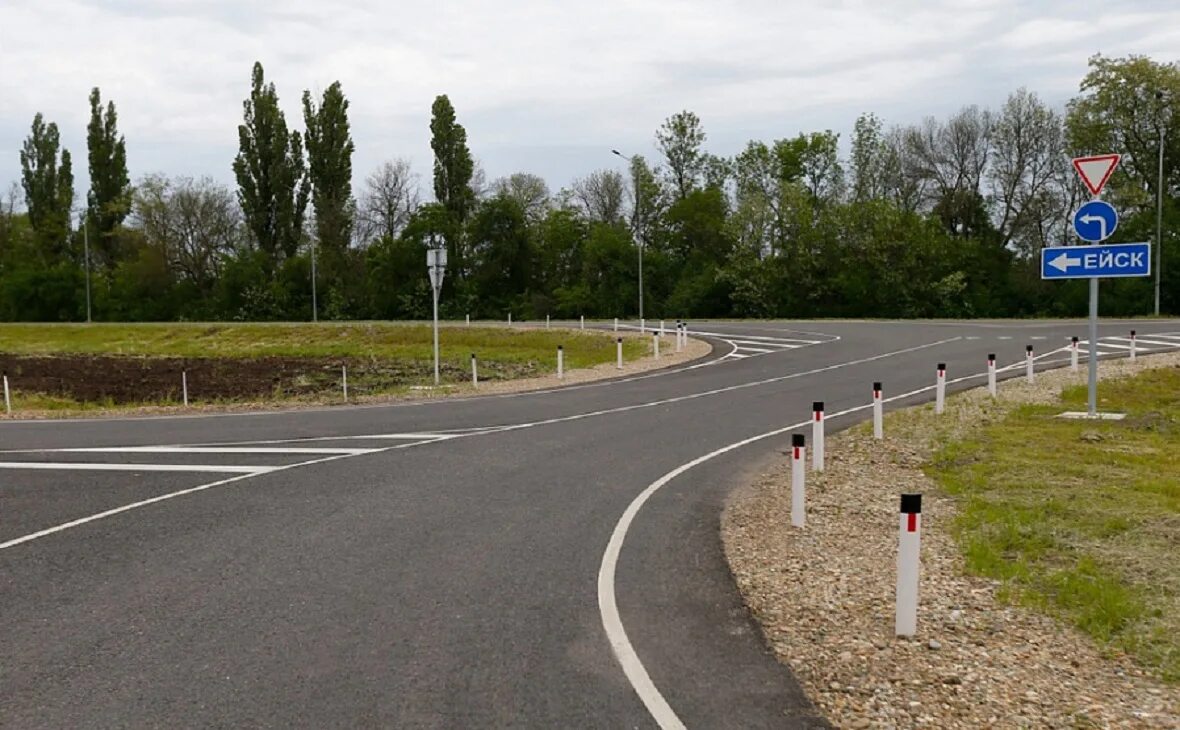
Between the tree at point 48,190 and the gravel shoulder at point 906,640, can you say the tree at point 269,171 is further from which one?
the gravel shoulder at point 906,640

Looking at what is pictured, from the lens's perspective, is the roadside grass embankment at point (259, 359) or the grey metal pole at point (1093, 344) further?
the roadside grass embankment at point (259, 359)

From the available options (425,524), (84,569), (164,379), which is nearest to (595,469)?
(425,524)

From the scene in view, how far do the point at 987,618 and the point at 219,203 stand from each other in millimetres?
86844

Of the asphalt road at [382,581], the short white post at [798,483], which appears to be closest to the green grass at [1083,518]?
the short white post at [798,483]

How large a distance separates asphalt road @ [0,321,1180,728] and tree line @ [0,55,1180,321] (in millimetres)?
47697

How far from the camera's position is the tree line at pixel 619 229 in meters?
57.2

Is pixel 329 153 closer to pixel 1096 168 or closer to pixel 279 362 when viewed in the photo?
pixel 279 362

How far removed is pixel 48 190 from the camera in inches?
3305

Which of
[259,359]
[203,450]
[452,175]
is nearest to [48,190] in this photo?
[452,175]

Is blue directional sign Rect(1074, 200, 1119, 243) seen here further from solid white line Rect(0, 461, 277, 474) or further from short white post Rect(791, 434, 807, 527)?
solid white line Rect(0, 461, 277, 474)

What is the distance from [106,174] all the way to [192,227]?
8.09 metres

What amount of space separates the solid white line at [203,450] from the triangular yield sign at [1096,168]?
1131 centimetres

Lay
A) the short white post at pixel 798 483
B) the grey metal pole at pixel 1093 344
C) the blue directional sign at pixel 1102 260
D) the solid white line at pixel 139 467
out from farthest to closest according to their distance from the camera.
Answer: the grey metal pole at pixel 1093 344 → the blue directional sign at pixel 1102 260 → the solid white line at pixel 139 467 → the short white post at pixel 798 483

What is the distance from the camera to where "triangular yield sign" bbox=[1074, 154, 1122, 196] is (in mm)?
13789
